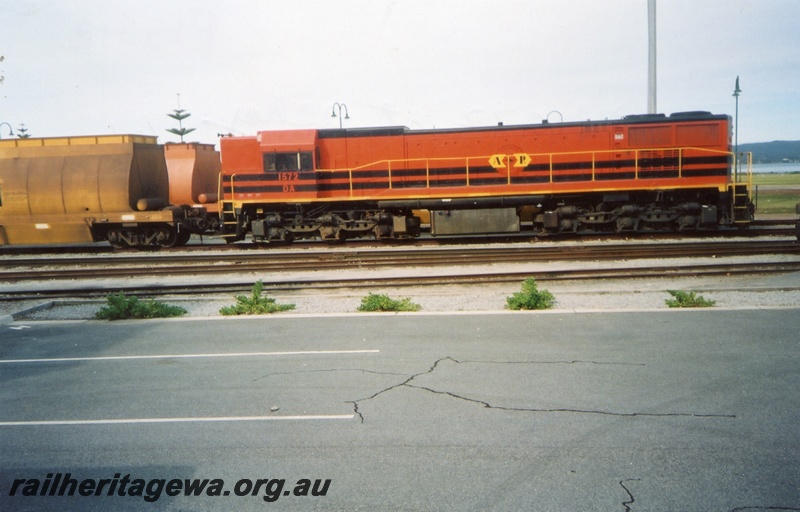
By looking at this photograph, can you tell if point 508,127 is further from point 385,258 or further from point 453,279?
point 453,279

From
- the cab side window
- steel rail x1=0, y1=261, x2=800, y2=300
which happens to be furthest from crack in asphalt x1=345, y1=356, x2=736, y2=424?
the cab side window

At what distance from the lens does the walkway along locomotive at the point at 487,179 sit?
1839 cm

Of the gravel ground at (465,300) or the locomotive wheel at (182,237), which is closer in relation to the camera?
the gravel ground at (465,300)

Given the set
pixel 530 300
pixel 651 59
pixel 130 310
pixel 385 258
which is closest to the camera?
pixel 530 300

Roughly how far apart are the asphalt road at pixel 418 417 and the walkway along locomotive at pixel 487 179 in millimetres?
10080

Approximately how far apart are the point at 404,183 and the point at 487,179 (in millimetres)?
2630

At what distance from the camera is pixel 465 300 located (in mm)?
10992

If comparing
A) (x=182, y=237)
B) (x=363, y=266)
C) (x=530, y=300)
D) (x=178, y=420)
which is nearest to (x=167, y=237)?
(x=182, y=237)

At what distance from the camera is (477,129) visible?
18922 millimetres

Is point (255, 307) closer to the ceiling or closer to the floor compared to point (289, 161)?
closer to the floor

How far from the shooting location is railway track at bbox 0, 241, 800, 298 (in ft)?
42.5

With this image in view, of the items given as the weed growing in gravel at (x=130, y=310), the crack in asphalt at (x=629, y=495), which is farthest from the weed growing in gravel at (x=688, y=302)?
the weed growing in gravel at (x=130, y=310)

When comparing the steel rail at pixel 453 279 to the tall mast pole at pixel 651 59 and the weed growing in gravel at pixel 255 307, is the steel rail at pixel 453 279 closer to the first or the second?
the weed growing in gravel at pixel 255 307

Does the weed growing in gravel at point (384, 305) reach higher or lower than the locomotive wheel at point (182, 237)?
lower
